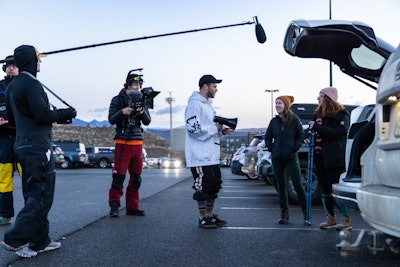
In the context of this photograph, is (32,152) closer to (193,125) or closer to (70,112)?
(70,112)

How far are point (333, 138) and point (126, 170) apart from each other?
2822 mm

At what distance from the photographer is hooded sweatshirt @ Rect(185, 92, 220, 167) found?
613cm

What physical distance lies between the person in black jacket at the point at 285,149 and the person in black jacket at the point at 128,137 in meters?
1.84

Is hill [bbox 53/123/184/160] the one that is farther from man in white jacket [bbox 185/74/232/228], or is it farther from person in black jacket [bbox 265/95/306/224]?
man in white jacket [bbox 185/74/232/228]

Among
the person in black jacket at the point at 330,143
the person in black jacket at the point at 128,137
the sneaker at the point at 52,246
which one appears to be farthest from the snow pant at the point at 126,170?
the person in black jacket at the point at 330,143

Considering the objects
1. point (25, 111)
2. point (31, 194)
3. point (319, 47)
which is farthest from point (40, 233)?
point (319, 47)

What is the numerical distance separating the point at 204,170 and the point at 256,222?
3.72 ft

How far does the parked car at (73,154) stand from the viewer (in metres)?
34.2

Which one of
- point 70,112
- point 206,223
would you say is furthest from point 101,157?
point 70,112

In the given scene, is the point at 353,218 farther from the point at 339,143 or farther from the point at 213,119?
the point at 213,119

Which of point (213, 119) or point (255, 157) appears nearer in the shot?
point (213, 119)

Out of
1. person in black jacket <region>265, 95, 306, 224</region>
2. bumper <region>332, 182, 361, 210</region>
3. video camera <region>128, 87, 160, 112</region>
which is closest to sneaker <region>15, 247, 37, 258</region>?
bumper <region>332, 182, 361, 210</region>

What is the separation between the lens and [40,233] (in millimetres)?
4500

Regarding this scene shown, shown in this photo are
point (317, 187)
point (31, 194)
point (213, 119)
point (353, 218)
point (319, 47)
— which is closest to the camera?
point (31, 194)
